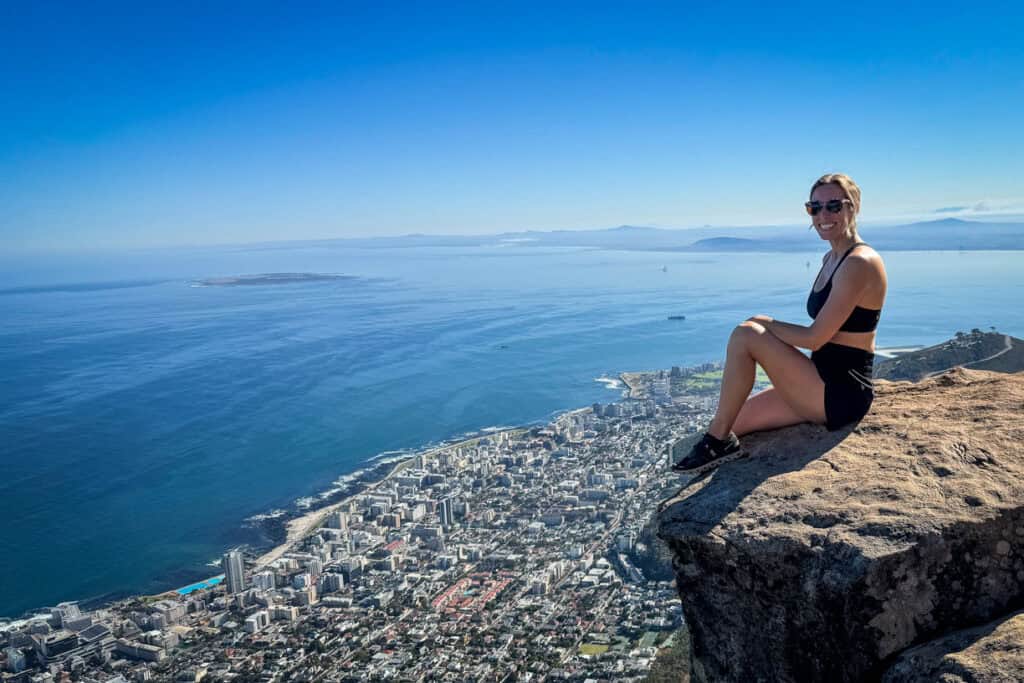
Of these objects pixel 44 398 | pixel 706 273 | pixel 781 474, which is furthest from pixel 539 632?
pixel 706 273

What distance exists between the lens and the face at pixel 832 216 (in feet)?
13.2

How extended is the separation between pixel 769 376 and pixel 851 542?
3.72 ft

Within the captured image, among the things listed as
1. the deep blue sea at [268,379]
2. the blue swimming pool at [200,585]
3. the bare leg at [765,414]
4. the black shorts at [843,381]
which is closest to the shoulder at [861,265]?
the black shorts at [843,381]

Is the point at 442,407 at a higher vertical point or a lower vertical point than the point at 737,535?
lower

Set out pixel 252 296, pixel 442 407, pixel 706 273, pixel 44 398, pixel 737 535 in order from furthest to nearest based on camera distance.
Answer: pixel 706 273 → pixel 252 296 → pixel 44 398 → pixel 442 407 → pixel 737 535

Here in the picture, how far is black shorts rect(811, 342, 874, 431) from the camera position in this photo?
4.04 m

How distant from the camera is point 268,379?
141ft

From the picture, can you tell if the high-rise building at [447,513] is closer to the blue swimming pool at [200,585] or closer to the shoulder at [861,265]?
the blue swimming pool at [200,585]

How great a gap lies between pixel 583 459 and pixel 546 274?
90717mm

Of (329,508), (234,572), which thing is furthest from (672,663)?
(329,508)

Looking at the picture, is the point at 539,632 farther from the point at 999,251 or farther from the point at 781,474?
the point at 999,251

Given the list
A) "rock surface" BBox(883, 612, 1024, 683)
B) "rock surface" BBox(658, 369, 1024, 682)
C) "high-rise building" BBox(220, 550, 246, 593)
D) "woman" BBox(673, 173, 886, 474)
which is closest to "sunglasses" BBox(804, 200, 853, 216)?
"woman" BBox(673, 173, 886, 474)

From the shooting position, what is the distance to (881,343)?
43750 mm

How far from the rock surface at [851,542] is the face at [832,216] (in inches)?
44.2
